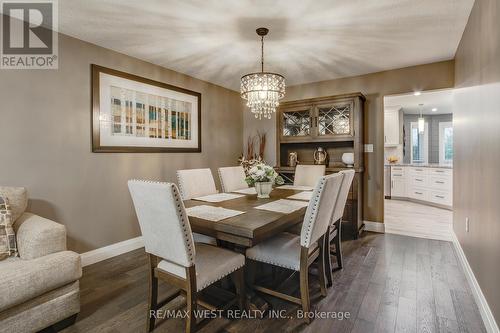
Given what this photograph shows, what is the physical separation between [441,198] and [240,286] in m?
5.47

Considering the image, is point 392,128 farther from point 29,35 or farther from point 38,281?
point 38,281

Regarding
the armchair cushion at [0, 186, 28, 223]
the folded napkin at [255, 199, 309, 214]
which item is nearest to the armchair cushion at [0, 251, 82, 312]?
the armchair cushion at [0, 186, 28, 223]

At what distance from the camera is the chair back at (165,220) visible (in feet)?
4.83

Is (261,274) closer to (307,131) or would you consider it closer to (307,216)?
(307,216)

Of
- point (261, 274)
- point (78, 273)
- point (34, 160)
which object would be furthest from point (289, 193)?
point (34, 160)

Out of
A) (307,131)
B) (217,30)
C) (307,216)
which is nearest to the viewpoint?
(307,216)

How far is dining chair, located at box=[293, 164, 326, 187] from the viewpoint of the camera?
3623mm

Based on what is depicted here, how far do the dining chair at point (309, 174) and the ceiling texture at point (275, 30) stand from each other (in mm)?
1394

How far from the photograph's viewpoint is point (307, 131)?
4266mm

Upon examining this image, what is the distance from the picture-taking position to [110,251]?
3057 millimetres

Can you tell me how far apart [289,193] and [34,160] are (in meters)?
2.49

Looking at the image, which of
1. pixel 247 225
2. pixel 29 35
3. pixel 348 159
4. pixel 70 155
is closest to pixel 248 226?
pixel 247 225

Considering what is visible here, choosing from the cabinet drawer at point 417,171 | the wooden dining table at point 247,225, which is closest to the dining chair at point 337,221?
the wooden dining table at point 247,225

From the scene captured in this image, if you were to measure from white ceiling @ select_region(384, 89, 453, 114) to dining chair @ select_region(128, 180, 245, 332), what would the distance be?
4764 mm
